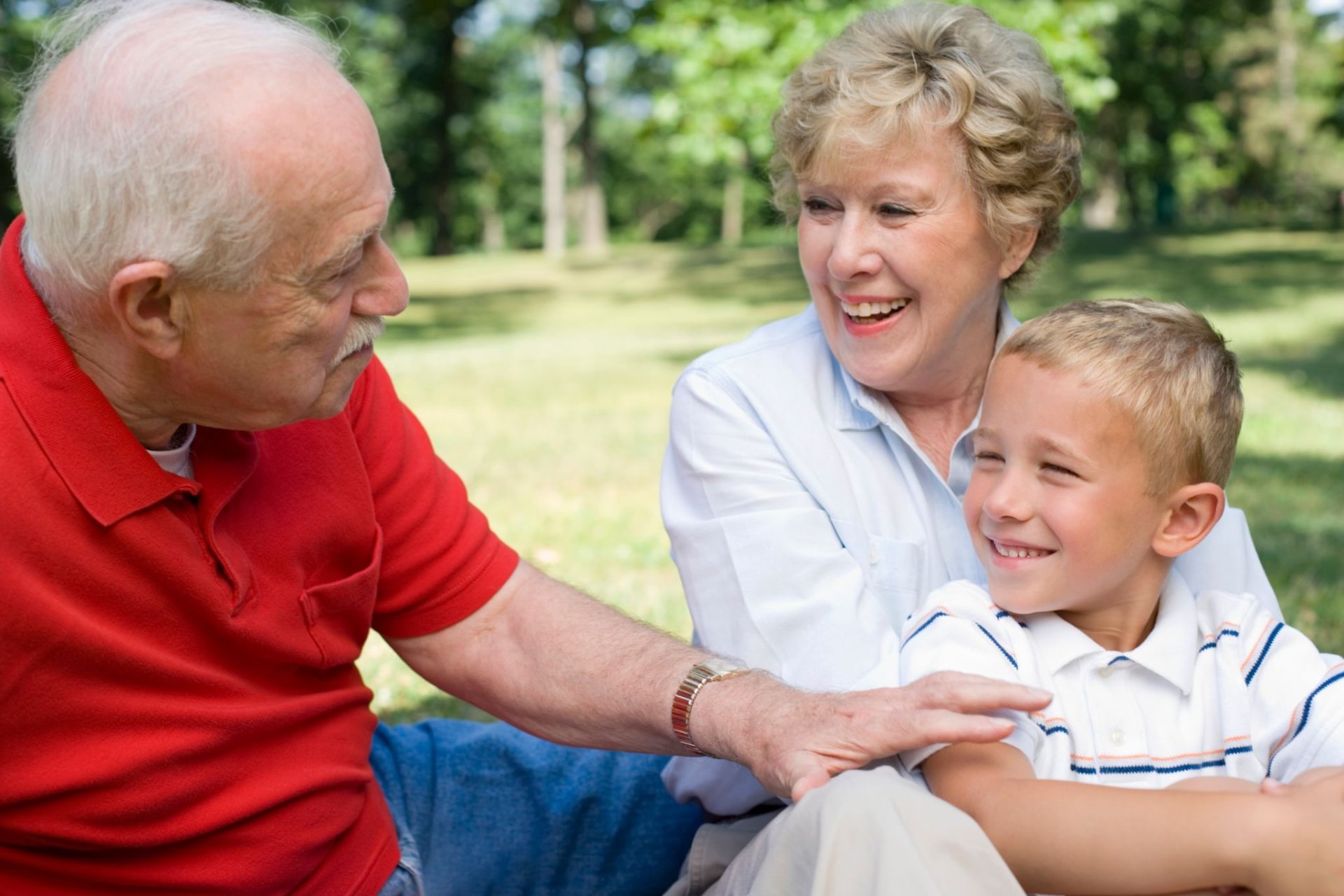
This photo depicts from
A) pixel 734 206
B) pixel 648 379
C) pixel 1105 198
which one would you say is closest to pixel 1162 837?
pixel 648 379

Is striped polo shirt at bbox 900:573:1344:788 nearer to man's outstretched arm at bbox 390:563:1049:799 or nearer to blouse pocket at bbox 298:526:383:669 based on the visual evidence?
man's outstretched arm at bbox 390:563:1049:799

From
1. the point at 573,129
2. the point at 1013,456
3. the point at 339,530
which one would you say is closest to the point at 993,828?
the point at 1013,456

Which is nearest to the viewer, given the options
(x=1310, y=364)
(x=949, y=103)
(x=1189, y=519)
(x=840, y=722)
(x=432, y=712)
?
(x=840, y=722)

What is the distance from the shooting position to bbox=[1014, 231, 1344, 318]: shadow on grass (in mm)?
15828

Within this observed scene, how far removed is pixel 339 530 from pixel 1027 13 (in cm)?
1187

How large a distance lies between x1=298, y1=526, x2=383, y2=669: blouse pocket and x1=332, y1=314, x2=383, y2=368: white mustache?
415 millimetres

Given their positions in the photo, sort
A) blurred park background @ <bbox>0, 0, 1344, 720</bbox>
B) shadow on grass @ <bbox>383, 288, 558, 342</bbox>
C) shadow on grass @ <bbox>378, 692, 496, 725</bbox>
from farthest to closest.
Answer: shadow on grass @ <bbox>383, 288, 558, 342</bbox> → blurred park background @ <bbox>0, 0, 1344, 720</bbox> → shadow on grass @ <bbox>378, 692, 496, 725</bbox>

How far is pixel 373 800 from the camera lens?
251cm

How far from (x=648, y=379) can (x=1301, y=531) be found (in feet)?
21.0

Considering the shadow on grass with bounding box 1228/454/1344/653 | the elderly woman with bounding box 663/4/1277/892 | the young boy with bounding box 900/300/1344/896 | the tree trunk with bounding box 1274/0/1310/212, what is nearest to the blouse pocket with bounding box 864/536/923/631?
the elderly woman with bounding box 663/4/1277/892

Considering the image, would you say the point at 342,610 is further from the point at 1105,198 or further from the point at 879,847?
the point at 1105,198

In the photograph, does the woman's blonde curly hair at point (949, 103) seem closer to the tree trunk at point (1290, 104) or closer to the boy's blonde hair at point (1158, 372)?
the boy's blonde hair at point (1158, 372)

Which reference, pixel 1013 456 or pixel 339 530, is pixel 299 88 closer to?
pixel 339 530

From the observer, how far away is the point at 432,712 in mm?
4098
